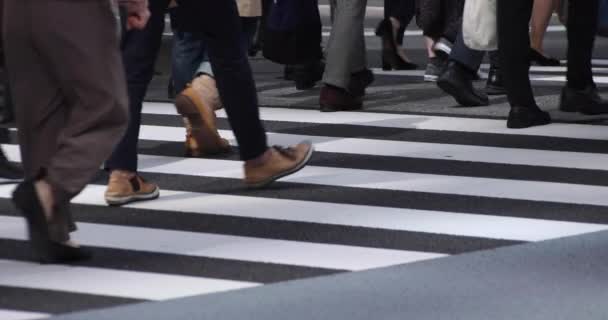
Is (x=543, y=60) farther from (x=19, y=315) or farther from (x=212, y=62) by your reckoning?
(x=19, y=315)

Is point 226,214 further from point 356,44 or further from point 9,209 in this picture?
point 356,44

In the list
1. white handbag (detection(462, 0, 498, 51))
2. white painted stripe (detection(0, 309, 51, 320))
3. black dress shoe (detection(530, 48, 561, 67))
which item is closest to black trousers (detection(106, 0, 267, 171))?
white painted stripe (detection(0, 309, 51, 320))

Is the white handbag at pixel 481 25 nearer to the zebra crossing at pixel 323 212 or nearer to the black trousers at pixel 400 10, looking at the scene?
the zebra crossing at pixel 323 212

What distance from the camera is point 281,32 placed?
1073 cm

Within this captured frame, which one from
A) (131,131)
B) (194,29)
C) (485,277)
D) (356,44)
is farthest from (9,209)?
(356,44)

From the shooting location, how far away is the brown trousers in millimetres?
5688

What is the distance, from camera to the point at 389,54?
1356cm

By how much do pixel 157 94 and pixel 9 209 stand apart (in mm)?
4852

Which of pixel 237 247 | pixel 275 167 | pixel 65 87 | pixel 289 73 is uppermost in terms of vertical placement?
pixel 65 87

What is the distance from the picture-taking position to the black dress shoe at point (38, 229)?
226 inches

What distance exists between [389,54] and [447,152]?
5011mm

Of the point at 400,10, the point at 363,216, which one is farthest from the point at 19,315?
the point at 400,10

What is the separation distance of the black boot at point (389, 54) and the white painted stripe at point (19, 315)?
8.48m

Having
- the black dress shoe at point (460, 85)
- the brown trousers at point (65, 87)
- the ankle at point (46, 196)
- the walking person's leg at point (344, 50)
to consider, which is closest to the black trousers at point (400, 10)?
the black dress shoe at point (460, 85)
